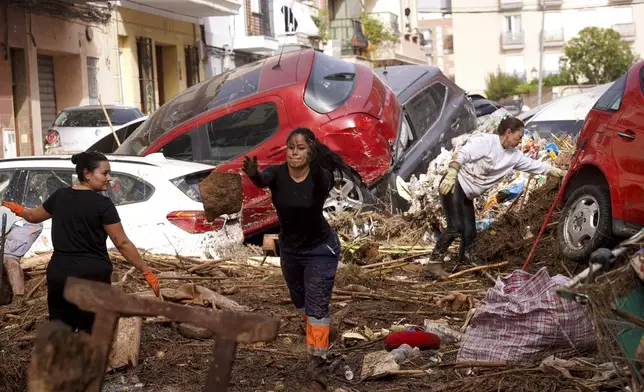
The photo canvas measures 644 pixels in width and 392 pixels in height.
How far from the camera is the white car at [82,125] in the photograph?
66.4 feet

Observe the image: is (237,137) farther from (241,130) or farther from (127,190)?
(127,190)

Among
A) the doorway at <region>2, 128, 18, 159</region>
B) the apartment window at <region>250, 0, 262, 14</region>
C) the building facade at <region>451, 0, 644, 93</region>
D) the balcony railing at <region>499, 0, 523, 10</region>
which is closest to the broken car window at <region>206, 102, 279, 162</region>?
the doorway at <region>2, 128, 18, 159</region>

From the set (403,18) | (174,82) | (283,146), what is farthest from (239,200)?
(403,18)

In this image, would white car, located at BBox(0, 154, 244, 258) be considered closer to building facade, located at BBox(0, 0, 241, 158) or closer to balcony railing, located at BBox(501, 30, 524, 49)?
building facade, located at BBox(0, 0, 241, 158)

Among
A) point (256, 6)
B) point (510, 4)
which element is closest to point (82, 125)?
point (256, 6)

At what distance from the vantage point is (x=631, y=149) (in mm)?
8203

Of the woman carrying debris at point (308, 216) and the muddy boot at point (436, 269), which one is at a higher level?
the woman carrying debris at point (308, 216)

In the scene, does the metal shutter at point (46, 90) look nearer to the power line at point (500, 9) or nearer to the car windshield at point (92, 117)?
the car windshield at point (92, 117)

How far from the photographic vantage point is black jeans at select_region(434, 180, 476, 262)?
10.3 meters

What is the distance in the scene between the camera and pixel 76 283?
380 cm

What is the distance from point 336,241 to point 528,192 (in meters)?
5.81

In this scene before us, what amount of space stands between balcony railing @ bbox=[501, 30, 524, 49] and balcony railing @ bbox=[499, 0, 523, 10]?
6.09ft

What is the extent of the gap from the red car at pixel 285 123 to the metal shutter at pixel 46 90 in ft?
39.9

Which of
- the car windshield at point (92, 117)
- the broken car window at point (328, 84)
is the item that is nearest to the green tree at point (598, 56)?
the car windshield at point (92, 117)
